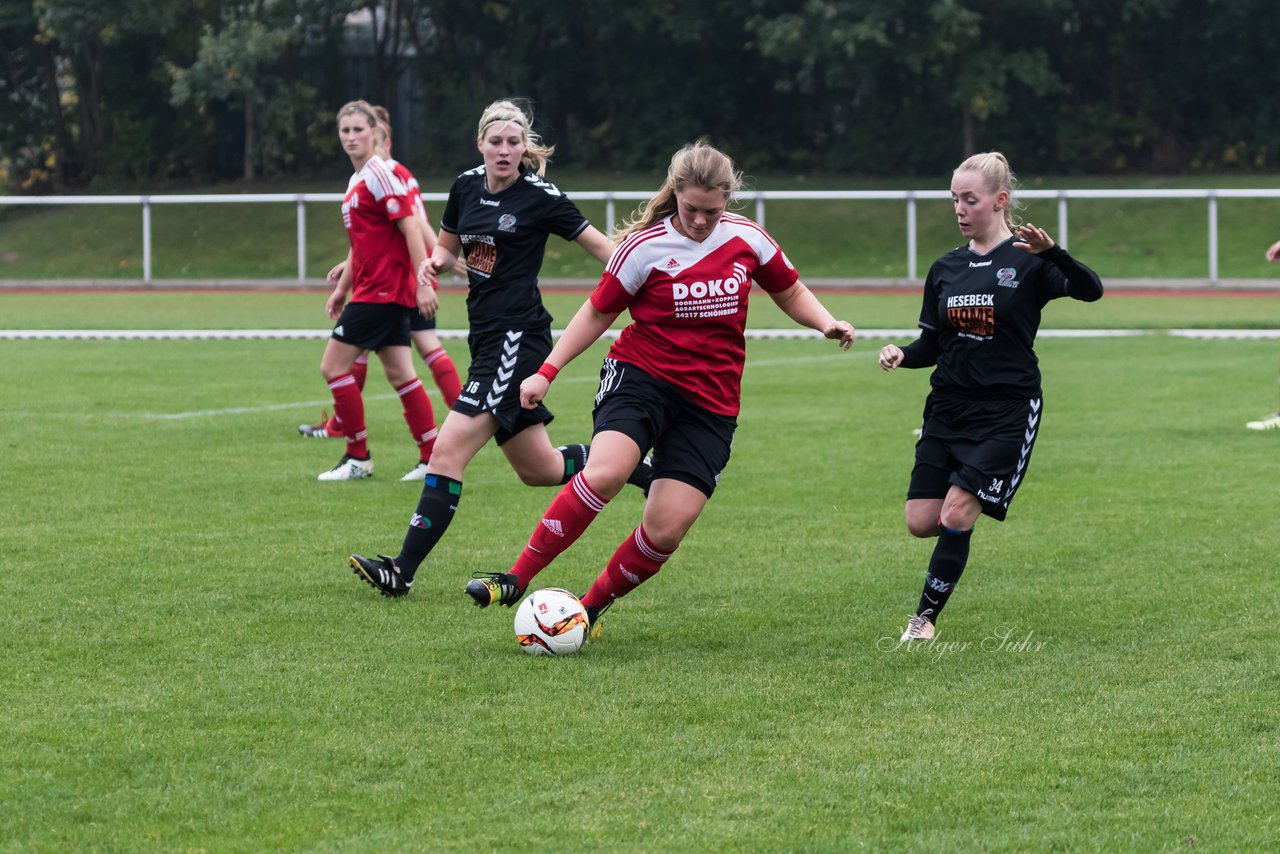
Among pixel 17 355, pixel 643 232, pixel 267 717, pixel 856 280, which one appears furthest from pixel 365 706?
pixel 856 280

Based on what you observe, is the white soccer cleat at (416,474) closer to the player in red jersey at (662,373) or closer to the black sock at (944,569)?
the player in red jersey at (662,373)

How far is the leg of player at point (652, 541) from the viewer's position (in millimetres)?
6172

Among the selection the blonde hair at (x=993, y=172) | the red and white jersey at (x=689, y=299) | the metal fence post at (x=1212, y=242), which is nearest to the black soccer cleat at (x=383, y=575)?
the red and white jersey at (x=689, y=299)

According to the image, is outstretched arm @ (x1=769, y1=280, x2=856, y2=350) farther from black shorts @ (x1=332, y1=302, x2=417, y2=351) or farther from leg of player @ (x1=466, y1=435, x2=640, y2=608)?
black shorts @ (x1=332, y1=302, x2=417, y2=351)

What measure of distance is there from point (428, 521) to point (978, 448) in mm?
2253

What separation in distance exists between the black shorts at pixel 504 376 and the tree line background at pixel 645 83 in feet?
104

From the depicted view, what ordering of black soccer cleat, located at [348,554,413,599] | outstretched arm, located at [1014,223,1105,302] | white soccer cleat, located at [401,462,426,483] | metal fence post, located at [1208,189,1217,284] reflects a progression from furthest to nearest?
1. metal fence post, located at [1208,189,1217,284]
2. white soccer cleat, located at [401,462,426,483]
3. black soccer cleat, located at [348,554,413,599]
4. outstretched arm, located at [1014,223,1105,302]

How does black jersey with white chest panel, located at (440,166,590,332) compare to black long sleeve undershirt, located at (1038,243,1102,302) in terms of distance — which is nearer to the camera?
black long sleeve undershirt, located at (1038,243,1102,302)

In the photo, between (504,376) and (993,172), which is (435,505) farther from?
(993,172)

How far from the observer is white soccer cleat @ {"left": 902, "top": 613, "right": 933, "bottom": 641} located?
6254 mm

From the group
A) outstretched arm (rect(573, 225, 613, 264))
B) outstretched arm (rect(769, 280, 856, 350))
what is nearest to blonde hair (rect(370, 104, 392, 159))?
outstretched arm (rect(573, 225, 613, 264))

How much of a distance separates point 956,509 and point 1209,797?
1.93 metres

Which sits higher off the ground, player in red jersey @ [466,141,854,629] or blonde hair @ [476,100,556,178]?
blonde hair @ [476,100,556,178]

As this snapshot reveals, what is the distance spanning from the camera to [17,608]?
660cm
